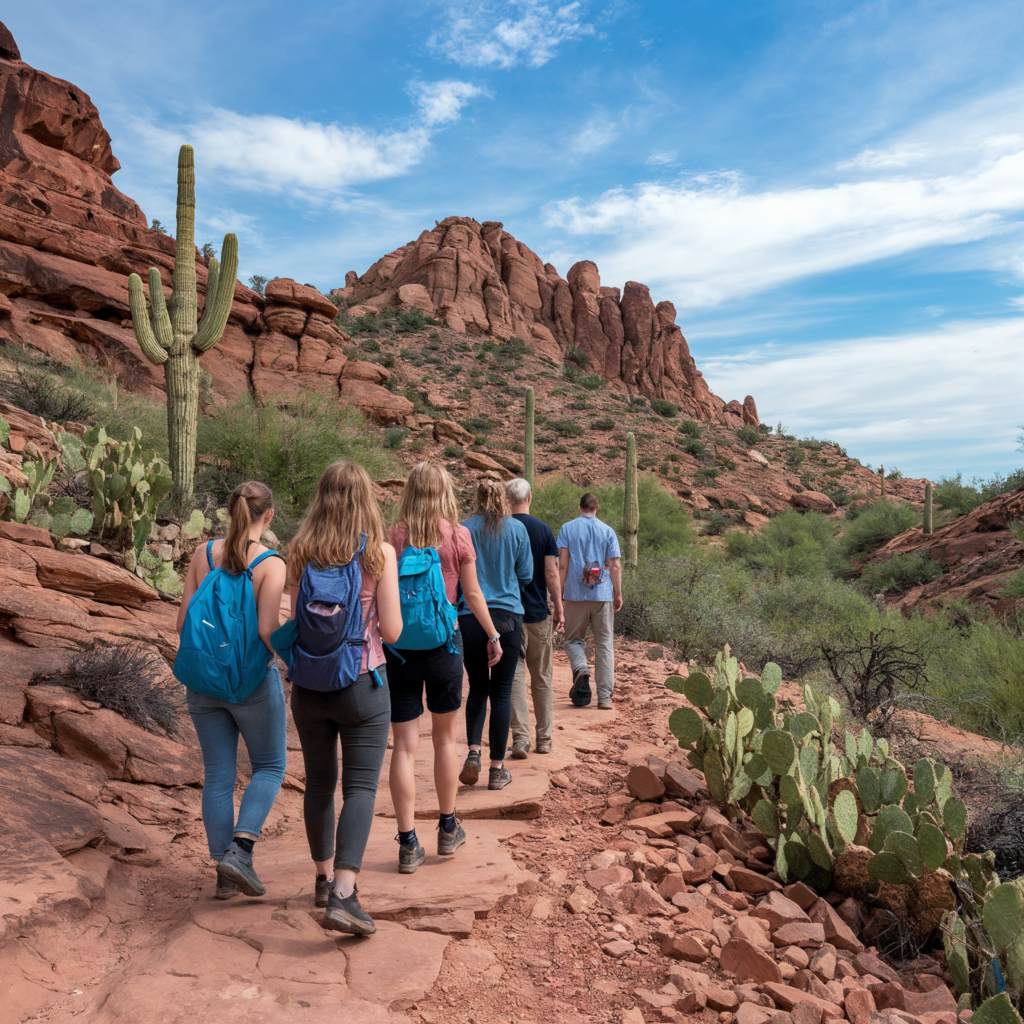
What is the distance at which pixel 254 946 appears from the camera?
2949mm

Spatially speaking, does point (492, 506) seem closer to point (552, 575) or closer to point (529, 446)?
point (552, 575)

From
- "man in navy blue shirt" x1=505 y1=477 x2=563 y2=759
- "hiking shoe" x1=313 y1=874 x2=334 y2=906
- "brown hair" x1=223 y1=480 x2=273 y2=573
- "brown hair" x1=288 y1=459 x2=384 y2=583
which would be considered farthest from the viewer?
"man in navy blue shirt" x1=505 y1=477 x2=563 y2=759

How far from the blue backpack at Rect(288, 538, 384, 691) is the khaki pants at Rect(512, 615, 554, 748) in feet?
8.88

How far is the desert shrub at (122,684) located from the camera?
16.0ft

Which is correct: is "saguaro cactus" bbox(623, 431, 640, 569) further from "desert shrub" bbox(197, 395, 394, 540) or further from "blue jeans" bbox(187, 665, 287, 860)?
"blue jeans" bbox(187, 665, 287, 860)

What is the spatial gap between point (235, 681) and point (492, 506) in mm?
2057

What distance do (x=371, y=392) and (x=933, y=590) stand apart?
20.3 m

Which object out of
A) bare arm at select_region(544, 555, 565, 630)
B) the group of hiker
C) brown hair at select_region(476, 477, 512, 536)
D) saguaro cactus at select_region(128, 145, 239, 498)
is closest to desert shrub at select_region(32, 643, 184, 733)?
the group of hiker

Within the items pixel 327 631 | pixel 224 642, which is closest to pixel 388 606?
pixel 327 631

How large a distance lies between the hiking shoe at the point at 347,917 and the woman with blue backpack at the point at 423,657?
2.08 ft

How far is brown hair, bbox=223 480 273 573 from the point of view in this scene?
3439mm

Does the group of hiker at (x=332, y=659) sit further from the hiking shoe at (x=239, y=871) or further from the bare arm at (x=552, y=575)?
the bare arm at (x=552, y=575)

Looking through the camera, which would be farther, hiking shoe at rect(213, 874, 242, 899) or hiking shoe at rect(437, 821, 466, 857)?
hiking shoe at rect(437, 821, 466, 857)

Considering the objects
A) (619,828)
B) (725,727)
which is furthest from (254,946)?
(725,727)
